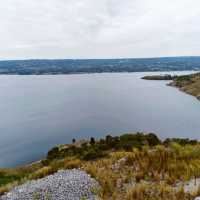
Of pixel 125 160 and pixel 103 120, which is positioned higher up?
pixel 125 160

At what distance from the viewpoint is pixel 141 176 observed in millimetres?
7973

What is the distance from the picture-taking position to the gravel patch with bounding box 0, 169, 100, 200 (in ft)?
23.0

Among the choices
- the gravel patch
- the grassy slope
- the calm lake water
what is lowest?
the calm lake water

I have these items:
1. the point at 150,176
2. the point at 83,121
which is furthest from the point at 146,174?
the point at 83,121

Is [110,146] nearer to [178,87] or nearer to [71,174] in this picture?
[71,174]

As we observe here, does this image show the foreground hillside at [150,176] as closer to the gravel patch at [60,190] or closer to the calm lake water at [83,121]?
the gravel patch at [60,190]

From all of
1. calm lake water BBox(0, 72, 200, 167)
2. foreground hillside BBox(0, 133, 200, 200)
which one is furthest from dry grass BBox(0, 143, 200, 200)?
calm lake water BBox(0, 72, 200, 167)

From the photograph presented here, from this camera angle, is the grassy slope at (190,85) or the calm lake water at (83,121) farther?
the grassy slope at (190,85)

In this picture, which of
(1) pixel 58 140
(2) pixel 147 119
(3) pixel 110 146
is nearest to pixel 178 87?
(2) pixel 147 119

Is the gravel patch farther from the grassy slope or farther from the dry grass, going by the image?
the grassy slope

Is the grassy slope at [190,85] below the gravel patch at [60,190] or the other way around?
below

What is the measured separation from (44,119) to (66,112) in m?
8.45

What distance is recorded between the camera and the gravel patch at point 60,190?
700 centimetres

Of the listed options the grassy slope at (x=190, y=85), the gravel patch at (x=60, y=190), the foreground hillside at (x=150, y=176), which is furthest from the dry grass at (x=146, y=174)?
the grassy slope at (x=190, y=85)
